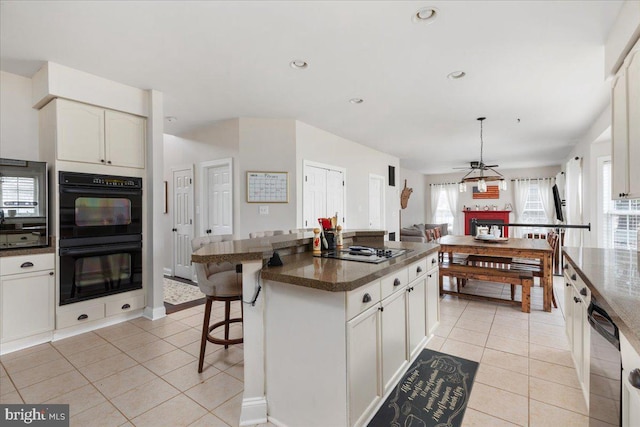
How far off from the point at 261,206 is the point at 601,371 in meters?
3.87

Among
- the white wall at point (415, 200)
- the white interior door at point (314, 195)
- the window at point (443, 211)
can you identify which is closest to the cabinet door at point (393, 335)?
the white interior door at point (314, 195)

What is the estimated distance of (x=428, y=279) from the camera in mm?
2562

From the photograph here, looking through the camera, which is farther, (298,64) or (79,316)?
(79,316)

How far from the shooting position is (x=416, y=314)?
2334mm

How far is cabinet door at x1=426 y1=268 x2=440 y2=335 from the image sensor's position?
8.50 ft

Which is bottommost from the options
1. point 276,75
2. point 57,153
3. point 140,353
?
point 140,353

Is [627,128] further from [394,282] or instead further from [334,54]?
[334,54]

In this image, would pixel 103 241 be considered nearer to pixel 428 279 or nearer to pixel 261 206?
pixel 261 206

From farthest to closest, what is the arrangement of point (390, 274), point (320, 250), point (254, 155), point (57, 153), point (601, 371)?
point (254, 155), point (57, 153), point (320, 250), point (390, 274), point (601, 371)

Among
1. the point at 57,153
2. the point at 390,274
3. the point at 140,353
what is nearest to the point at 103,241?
the point at 57,153

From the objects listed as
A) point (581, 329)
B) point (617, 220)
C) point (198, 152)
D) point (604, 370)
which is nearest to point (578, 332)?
point (581, 329)

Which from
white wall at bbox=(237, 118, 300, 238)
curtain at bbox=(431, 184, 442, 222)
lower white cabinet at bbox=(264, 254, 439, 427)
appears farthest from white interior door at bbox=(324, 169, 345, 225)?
curtain at bbox=(431, 184, 442, 222)

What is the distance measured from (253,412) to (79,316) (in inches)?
93.9

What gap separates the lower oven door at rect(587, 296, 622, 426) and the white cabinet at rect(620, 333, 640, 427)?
0.15ft
